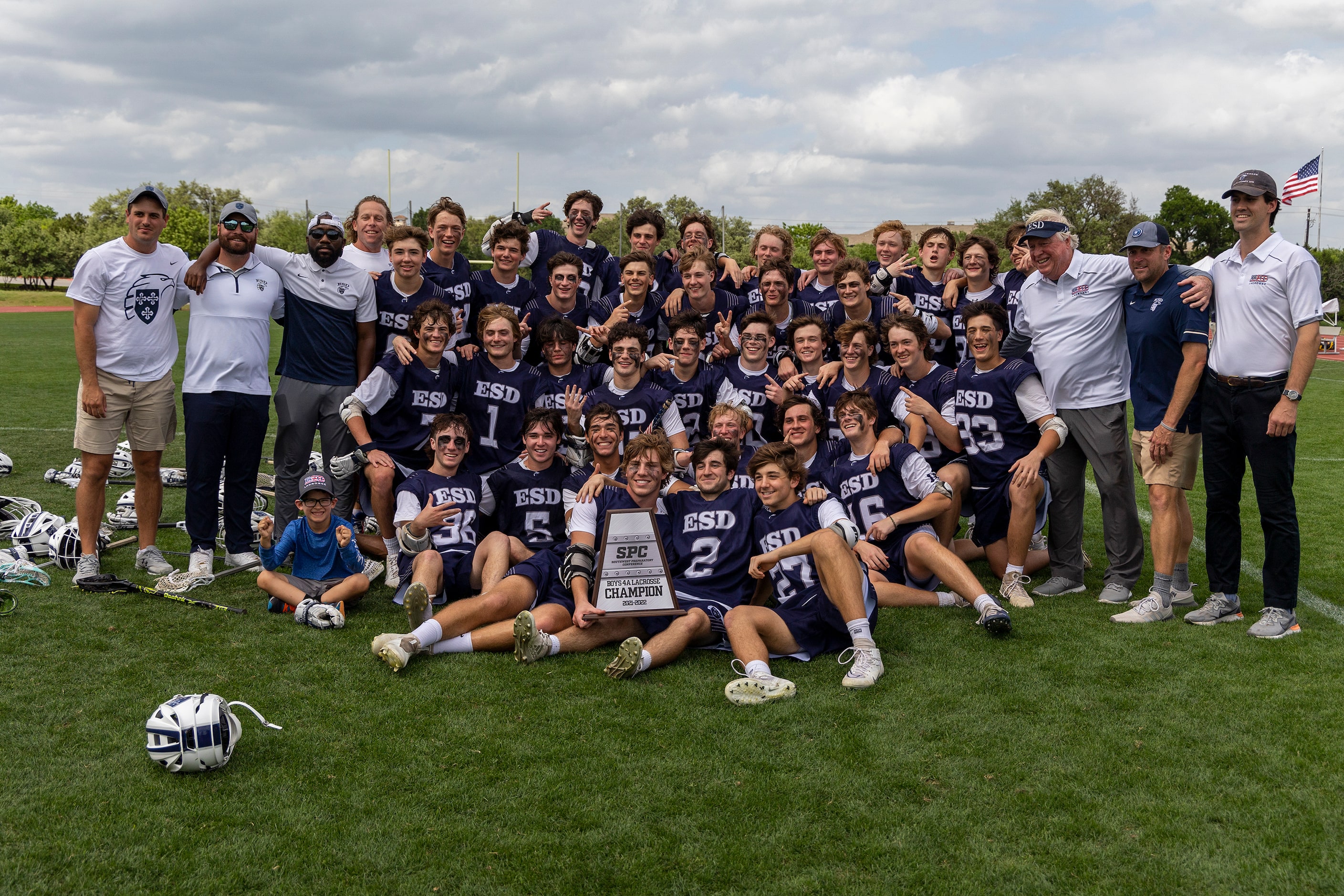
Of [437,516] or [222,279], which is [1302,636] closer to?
[437,516]

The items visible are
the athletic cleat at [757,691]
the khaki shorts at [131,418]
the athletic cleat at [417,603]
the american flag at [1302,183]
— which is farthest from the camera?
the american flag at [1302,183]

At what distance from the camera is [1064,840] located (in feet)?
10.2

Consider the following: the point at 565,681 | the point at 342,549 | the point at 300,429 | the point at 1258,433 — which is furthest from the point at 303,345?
the point at 1258,433

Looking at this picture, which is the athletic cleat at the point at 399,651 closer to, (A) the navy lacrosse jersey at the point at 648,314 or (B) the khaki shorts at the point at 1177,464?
(A) the navy lacrosse jersey at the point at 648,314

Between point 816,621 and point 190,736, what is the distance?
2.77 m

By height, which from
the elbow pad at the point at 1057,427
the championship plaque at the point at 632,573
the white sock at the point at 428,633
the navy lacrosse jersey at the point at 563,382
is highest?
the navy lacrosse jersey at the point at 563,382

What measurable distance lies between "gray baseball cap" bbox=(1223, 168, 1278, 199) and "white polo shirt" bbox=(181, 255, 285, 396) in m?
5.43

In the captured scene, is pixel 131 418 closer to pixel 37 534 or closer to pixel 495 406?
pixel 37 534

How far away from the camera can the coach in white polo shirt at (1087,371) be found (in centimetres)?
560

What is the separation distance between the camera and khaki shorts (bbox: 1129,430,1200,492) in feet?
17.5

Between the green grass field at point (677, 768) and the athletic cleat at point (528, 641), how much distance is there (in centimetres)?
9

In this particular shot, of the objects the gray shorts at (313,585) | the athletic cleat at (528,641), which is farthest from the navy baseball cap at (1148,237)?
the gray shorts at (313,585)

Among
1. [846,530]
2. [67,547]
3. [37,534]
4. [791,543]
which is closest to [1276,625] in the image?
[846,530]

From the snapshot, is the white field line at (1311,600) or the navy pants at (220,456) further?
the navy pants at (220,456)
